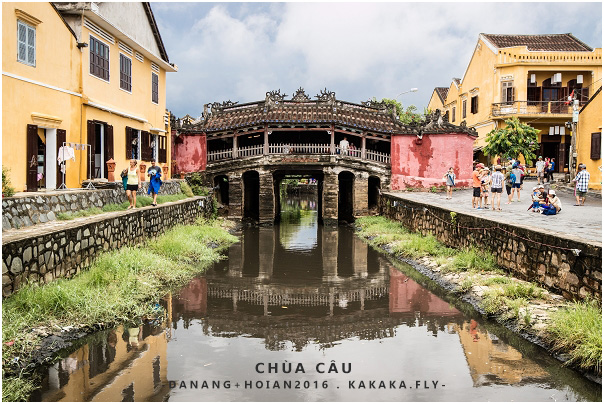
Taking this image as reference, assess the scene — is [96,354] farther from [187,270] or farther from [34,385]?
[187,270]

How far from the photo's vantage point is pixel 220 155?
1078 inches

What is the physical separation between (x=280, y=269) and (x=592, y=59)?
86.8 feet

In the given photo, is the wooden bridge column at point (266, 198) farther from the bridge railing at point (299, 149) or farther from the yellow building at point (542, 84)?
the yellow building at point (542, 84)

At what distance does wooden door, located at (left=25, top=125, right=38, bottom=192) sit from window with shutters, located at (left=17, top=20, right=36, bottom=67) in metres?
1.57

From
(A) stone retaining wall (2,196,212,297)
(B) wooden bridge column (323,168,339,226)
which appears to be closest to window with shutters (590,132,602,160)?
(B) wooden bridge column (323,168,339,226)

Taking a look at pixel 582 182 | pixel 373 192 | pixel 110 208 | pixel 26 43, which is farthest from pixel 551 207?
pixel 373 192

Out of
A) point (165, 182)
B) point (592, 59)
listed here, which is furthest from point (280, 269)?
point (592, 59)

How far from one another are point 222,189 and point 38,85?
15.5 m

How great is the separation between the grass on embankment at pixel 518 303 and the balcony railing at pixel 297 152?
1113cm

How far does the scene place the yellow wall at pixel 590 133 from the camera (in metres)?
22.9

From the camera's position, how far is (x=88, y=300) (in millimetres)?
8062

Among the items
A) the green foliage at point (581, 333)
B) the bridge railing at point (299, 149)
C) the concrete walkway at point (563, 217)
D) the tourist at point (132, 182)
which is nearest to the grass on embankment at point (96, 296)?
the tourist at point (132, 182)

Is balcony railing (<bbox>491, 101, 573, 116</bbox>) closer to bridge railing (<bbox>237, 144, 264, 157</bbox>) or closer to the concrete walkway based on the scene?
the concrete walkway

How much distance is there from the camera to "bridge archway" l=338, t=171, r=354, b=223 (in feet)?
91.4
